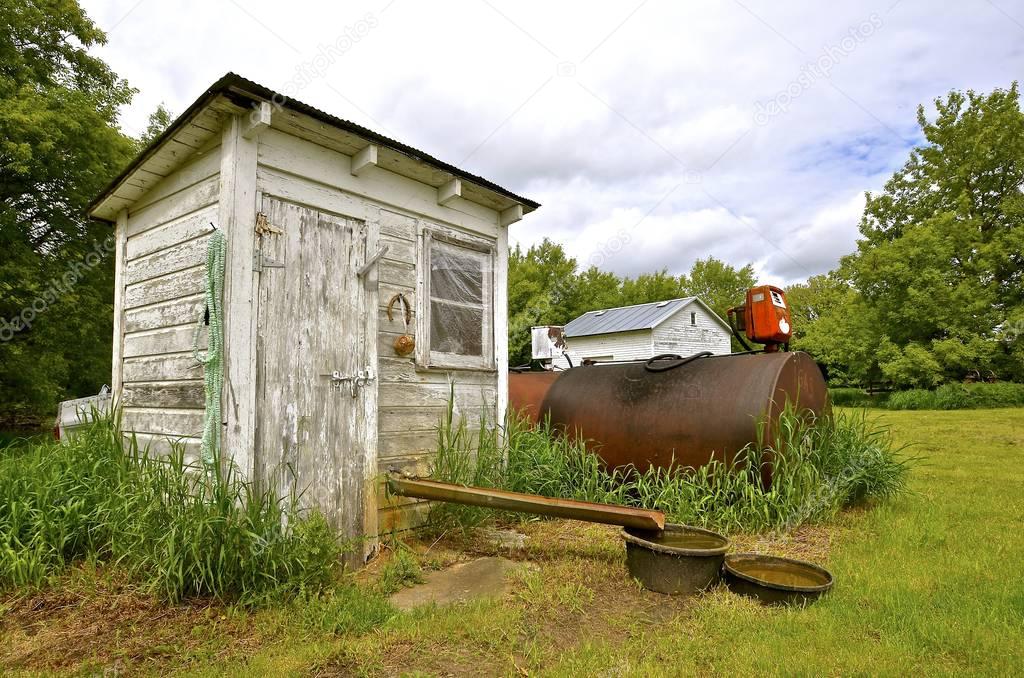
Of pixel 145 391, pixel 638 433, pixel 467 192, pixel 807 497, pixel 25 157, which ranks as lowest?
pixel 807 497

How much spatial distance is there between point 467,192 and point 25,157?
857 centimetres

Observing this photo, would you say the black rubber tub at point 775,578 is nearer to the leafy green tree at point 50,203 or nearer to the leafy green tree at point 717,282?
the leafy green tree at point 50,203

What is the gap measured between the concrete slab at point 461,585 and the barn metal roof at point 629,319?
22.3 meters

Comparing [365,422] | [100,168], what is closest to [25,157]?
[100,168]

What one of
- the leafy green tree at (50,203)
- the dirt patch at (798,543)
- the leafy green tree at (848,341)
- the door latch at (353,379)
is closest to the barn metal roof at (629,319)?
the leafy green tree at (848,341)

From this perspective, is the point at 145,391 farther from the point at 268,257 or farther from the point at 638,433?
the point at 638,433

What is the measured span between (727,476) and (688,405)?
0.73 metres

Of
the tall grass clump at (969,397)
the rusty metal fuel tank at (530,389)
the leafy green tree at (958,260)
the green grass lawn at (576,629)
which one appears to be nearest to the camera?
the green grass lawn at (576,629)

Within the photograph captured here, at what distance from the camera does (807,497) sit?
4.87 meters

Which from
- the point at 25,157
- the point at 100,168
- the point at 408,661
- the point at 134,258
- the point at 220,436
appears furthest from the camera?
the point at 100,168

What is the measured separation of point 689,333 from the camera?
1110 inches

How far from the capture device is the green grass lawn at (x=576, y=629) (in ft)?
8.68

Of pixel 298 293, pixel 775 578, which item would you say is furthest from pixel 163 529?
pixel 775 578

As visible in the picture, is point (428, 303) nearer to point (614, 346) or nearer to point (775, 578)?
point (775, 578)
